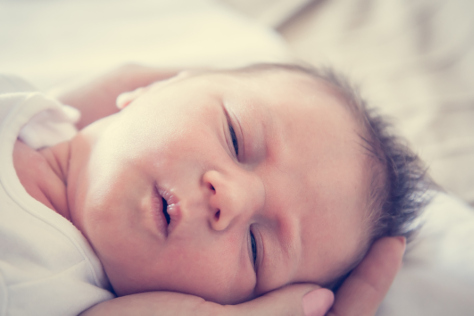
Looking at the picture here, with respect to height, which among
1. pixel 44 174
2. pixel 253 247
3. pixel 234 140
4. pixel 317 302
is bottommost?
pixel 317 302

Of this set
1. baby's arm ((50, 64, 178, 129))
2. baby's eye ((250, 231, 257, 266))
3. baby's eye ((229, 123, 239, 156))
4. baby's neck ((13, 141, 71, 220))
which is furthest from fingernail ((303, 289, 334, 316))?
baby's arm ((50, 64, 178, 129))

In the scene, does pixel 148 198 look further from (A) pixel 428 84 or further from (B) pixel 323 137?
(A) pixel 428 84

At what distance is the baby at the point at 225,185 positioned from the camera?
772 mm

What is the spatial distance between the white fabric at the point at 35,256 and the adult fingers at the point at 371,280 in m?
0.57

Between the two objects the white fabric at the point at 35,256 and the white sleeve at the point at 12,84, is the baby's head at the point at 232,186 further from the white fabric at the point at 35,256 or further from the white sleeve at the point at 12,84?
the white sleeve at the point at 12,84

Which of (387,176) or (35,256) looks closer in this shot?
(35,256)

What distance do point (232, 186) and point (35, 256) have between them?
409 mm

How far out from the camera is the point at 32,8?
5.46 ft

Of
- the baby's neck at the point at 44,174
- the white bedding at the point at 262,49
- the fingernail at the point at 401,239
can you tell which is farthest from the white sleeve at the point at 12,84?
the fingernail at the point at 401,239

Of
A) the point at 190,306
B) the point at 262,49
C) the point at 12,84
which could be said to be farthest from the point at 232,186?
the point at 262,49

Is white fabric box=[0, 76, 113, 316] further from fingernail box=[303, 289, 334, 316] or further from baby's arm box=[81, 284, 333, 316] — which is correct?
fingernail box=[303, 289, 334, 316]

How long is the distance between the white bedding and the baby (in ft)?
1.16

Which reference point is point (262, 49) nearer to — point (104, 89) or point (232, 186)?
point (104, 89)

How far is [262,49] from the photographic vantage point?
166 cm
